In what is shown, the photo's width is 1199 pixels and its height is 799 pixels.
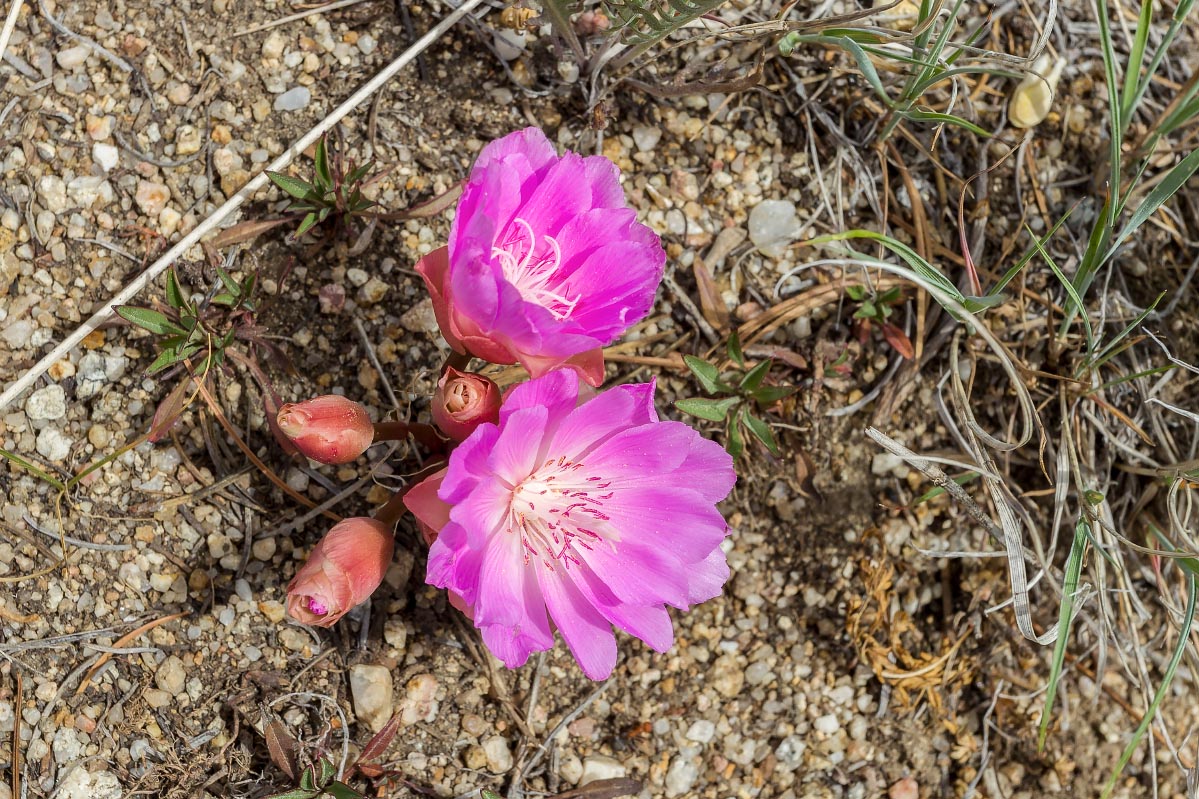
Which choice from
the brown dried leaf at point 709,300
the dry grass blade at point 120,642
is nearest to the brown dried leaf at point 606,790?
the dry grass blade at point 120,642

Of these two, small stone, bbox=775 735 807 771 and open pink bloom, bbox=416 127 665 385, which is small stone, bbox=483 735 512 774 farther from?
open pink bloom, bbox=416 127 665 385

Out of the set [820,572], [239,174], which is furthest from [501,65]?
[820,572]

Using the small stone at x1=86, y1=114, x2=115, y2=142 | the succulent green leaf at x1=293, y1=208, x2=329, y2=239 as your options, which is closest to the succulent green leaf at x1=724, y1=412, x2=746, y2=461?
the succulent green leaf at x1=293, y1=208, x2=329, y2=239

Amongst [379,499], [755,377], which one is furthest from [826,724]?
[379,499]

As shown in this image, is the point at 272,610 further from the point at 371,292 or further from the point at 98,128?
the point at 98,128

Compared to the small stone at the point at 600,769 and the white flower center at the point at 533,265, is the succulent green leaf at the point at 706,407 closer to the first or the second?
the white flower center at the point at 533,265
